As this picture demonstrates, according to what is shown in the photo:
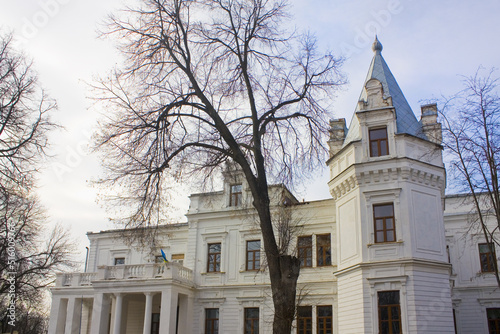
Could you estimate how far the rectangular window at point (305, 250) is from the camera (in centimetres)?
2606

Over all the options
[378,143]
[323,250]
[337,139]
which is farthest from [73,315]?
[378,143]

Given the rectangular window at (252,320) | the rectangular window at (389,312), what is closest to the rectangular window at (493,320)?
the rectangular window at (389,312)

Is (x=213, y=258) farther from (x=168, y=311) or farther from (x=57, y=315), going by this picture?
(x=57, y=315)

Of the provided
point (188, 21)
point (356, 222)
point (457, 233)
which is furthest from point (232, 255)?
point (188, 21)

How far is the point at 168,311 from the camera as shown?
2523cm

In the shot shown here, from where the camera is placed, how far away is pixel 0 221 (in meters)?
20.0

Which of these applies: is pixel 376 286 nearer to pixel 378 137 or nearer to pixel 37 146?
A: pixel 378 137

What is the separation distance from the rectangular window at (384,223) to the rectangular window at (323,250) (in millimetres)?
4987

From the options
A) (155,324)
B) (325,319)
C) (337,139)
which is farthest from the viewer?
(155,324)

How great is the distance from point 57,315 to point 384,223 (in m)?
21.3

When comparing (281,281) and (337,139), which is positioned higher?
(337,139)

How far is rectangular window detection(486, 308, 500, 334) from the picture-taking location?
81.3ft

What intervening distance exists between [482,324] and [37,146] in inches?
918

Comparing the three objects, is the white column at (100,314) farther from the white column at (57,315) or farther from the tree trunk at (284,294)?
the tree trunk at (284,294)
